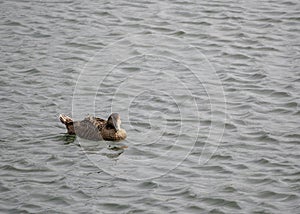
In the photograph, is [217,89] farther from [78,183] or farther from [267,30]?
[78,183]

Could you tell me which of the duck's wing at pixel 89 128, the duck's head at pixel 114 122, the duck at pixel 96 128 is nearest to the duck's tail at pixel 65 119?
the duck at pixel 96 128

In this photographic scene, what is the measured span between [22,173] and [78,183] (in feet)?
2.69

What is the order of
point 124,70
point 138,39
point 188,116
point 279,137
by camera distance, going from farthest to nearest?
point 138,39 → point 124,70 → point 188,116 → point 279,137

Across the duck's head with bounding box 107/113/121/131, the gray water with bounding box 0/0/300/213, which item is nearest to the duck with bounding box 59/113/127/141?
the duck's head with bounding box 107/113/121/131

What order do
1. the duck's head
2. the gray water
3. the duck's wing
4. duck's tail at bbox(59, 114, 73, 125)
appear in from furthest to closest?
the duck's wing → duck's tail at bbox(59, 114, 73, 125) → the duck's head → the gray water

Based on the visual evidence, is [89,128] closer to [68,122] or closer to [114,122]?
[68,122]

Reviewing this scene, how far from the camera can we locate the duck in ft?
35.3

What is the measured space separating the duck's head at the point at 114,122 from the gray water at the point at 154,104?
270 millimetres

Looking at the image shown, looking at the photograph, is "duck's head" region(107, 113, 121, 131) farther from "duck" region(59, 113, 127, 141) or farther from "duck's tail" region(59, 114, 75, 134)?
"duck's tail" region(59, 114, 75, 134)

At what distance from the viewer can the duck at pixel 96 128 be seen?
10766 millimetres

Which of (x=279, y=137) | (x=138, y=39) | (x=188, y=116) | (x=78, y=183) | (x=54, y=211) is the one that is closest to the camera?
(x=54, y=211)

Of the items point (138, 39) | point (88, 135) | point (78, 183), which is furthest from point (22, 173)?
point (138, 39)

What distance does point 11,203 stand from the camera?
29.5 feet

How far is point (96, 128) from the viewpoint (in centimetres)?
1094
